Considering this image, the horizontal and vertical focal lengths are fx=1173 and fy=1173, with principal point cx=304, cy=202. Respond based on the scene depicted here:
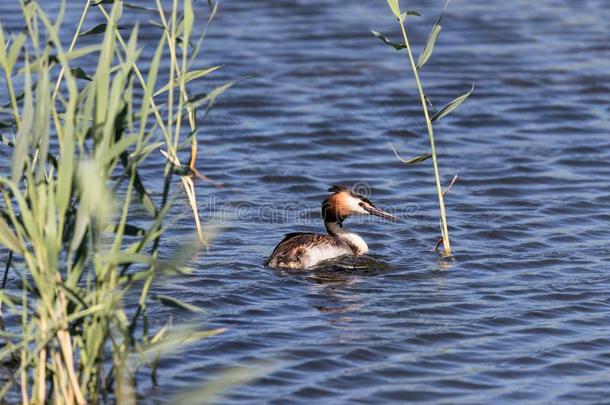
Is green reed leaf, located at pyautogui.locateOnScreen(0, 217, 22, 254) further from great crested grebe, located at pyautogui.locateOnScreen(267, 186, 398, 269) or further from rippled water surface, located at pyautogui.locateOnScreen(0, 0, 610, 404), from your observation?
great crested grebe, located at pyautogui.locateOnScreen(267, 186, 398, 269)

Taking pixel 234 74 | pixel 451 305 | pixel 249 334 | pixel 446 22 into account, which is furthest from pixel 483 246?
pixel 446 22

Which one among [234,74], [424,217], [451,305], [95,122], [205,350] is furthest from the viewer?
[234,74]

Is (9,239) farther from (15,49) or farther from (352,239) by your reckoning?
(352,239)

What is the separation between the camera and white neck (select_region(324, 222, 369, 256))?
8.15 meters

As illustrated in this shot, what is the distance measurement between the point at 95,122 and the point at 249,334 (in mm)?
2247

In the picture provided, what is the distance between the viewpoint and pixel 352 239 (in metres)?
8.20

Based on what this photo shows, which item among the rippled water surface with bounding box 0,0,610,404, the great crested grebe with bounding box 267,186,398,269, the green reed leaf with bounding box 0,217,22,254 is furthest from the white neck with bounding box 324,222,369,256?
the green reed leaf with bounding box 0,217,22,254

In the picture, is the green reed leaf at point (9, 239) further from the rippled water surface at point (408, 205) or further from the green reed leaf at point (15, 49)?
the rippled water surface at point (408, 205)

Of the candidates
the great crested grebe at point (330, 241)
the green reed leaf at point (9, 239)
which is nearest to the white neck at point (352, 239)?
the great crested grebe at point (330, 241)

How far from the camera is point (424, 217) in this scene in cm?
918

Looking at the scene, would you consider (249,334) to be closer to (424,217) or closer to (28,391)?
(28,391)

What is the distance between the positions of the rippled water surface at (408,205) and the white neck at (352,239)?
0.18 m

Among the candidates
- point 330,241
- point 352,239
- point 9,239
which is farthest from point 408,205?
point 9,239

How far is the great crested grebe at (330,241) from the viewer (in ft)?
25.3
